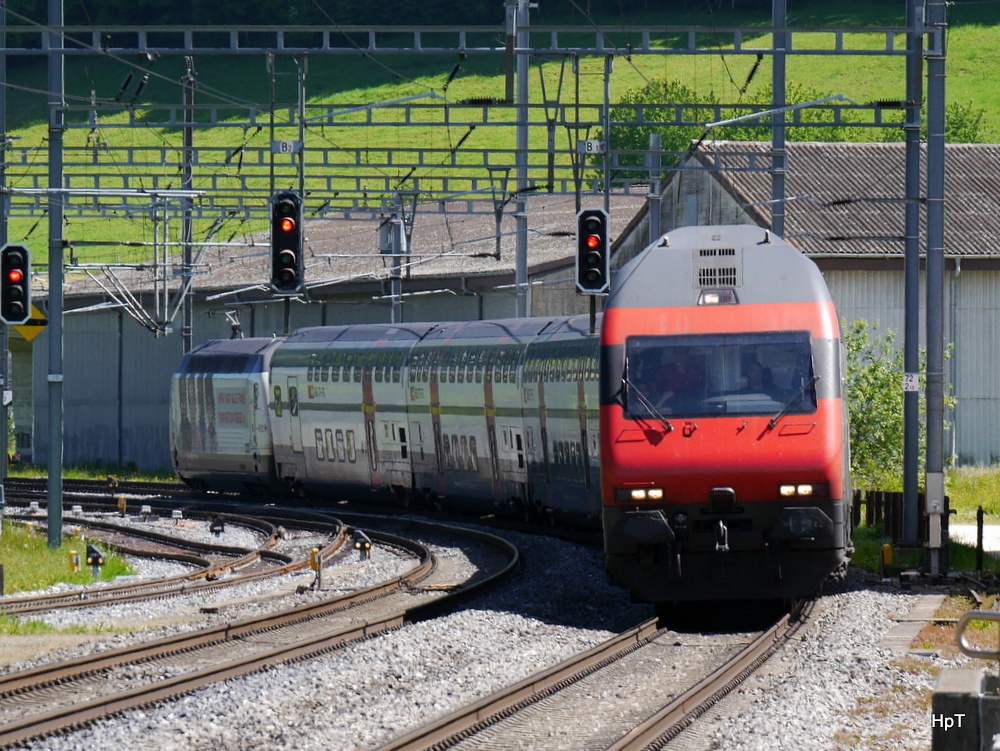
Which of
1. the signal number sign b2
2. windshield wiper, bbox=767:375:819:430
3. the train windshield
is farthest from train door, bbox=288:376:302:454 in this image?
windshield wiper, bbox=767:375:819:430

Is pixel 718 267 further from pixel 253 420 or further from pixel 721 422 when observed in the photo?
pixel 253 420

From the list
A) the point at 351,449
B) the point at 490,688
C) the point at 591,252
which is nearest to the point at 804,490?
the point at 490,688

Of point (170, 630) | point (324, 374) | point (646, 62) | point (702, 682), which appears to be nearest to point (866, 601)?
point (702, 682)

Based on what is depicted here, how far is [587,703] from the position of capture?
35.2 feet

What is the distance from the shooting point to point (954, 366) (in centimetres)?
3909

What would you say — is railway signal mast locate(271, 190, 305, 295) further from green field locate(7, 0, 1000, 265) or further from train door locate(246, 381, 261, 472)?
green field locate(7, 0, 1000, 265)

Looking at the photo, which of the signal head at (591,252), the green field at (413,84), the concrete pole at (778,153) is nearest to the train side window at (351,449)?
the concrete pole at (778,153)

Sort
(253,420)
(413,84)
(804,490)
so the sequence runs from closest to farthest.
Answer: (804,490) < (253,420) < (413,84)

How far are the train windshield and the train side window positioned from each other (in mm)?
17690

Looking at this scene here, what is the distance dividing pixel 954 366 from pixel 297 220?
22595 mm

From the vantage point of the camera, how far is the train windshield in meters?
14.1

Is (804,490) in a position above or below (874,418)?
below

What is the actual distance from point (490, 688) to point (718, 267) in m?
5.12

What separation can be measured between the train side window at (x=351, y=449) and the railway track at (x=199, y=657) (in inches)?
516
